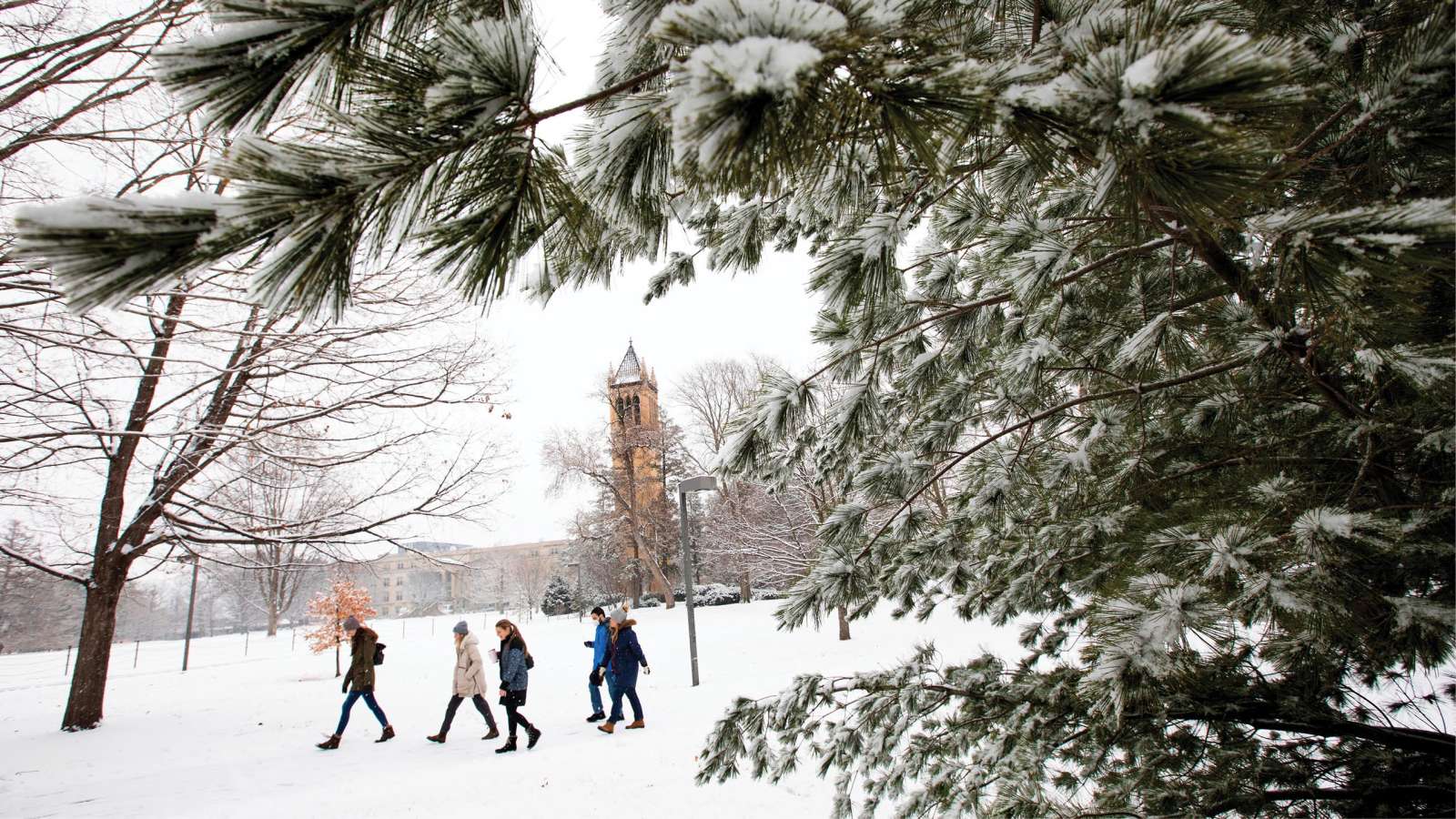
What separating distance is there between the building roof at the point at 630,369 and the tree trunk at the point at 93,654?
3351cm

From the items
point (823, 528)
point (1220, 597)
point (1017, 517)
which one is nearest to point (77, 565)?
point (823, 528)

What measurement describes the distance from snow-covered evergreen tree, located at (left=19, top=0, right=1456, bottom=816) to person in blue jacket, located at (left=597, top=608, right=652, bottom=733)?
17.9ft

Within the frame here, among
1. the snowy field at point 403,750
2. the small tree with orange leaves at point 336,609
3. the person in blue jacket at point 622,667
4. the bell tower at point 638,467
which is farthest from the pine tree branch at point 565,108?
the bell tower at point 638,467

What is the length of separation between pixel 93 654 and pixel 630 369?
35.4 meters

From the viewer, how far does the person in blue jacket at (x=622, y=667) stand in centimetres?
781

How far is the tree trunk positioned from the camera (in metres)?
8.62

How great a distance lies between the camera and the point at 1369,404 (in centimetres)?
214

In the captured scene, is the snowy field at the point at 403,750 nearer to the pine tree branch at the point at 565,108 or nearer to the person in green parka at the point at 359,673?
the person in green parka at the point at 359,673

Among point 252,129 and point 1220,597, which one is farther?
point 1220,597

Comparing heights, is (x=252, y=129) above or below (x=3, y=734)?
above

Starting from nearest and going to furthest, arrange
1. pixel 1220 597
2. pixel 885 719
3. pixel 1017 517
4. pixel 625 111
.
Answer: pixel 625 111 → pixel 1220 597 → pixel 885 719 → pixel 1017 517

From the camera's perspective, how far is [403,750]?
7.58 m

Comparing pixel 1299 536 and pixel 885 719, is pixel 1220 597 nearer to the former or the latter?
pixel 1299 536

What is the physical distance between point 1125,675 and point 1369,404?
1.54 metres
